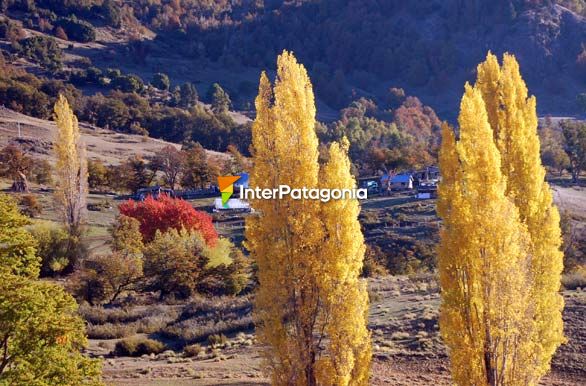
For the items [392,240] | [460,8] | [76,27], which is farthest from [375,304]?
[460,8]

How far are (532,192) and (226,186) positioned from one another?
53574 millimetres

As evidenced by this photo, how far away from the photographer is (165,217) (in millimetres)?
46000

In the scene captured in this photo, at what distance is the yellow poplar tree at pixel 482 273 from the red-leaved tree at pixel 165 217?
31.8 meters

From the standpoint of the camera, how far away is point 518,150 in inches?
731

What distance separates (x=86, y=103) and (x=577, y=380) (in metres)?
102

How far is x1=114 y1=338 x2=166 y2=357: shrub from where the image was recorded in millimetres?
24922

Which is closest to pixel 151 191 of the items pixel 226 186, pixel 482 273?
pixel 226 186

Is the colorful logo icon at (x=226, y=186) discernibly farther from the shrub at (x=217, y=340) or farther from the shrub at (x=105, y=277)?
the shrub at (x=217, y=340)

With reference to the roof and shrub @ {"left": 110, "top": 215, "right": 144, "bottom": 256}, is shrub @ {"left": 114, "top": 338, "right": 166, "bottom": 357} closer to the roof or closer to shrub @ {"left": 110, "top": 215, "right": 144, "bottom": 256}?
shrub @ {"left": 110, "top": 215, "right": 144, "bottom": 256}

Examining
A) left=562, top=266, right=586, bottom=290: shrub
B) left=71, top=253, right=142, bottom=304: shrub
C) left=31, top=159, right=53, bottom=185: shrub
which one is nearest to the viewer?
left=562, top=266, right=586, bottom=290: shrub

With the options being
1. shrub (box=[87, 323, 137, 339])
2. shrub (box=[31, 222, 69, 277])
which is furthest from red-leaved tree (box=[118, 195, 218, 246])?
shrub (box=[87, 323, 137, 339])

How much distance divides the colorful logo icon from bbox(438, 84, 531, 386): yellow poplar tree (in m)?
52.8

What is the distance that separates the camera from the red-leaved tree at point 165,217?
4494 centimetres

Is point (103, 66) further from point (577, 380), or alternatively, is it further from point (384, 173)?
point (577, 380)
